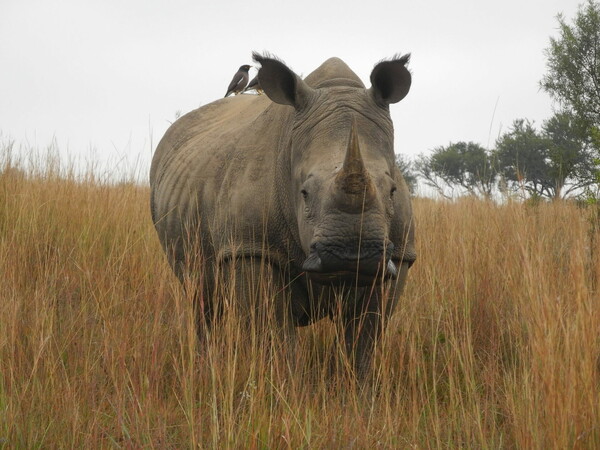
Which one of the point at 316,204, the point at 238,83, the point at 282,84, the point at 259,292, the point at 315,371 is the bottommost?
the point at 315,371

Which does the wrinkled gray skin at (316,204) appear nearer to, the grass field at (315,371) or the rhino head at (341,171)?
the rhino head at (341,171)

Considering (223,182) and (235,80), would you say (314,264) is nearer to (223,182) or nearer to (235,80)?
(223,182)

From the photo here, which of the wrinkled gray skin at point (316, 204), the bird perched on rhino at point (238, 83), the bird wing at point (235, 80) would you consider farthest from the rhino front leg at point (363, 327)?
the bird wing at point (235, 80)

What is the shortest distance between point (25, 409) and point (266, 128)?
1.80 metres

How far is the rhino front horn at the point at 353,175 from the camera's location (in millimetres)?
2957

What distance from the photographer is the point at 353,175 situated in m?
2.96

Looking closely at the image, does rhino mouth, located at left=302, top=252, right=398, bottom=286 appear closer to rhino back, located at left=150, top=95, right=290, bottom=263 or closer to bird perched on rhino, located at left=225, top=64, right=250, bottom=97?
rhino back, located at left=150, top=95, right=290, bottom=263

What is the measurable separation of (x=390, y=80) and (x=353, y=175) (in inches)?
33.4

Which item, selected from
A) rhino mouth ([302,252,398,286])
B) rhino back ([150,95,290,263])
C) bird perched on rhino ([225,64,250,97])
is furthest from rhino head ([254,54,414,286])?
bird perched on rhino ([225,64,250,97])

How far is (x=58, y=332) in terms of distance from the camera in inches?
162

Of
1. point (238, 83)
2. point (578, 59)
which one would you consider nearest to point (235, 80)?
point (238, 83)

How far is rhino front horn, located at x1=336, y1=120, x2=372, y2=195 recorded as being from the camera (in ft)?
9.70

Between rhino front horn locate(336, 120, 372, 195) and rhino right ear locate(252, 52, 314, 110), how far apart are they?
0.74 metres

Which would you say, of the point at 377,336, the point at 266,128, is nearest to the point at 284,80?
the point at 266,128
